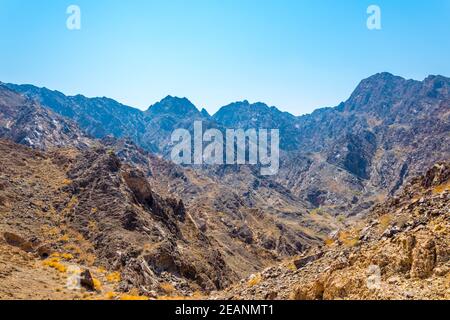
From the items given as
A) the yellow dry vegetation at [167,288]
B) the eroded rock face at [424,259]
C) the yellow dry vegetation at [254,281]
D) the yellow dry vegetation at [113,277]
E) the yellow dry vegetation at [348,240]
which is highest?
the eroded rock face at [424,259]

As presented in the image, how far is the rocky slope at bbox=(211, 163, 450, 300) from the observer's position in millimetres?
17547

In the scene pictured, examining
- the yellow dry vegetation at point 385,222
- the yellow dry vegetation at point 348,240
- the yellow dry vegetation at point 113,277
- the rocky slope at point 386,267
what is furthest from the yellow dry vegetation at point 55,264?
the yellow dry vegetation at point 385,222

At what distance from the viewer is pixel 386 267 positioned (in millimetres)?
19391

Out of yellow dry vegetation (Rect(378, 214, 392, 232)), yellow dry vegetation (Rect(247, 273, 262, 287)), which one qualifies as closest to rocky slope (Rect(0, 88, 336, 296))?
yellow dry vegetation (Rect(247, 273, 262, 287))

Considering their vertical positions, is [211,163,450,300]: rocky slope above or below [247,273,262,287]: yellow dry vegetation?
above

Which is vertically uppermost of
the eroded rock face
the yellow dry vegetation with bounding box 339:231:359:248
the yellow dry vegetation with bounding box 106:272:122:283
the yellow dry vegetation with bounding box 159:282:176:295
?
the eroded rock face

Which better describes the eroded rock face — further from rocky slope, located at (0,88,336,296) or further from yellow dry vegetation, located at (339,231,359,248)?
rocky slope, located at (0,88,336,296)

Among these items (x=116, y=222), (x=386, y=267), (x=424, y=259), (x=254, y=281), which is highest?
(x=424, y=259)

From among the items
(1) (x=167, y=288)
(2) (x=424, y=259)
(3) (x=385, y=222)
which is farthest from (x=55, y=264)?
Answer: (2) (x=424, y=259)

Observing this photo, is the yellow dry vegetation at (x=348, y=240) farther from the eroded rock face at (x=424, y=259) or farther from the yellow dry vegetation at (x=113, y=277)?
the yellow dry vegetation at (x=113, y=277)

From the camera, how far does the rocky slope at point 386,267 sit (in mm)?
17547

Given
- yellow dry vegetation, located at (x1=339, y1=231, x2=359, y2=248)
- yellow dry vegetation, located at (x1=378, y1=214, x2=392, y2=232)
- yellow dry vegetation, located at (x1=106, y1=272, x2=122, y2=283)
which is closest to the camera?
yellow dry vegetation, located at (x1=378, y1=214, x2=392, y2=232)

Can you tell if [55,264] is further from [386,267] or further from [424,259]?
[424,259]
